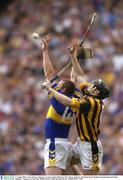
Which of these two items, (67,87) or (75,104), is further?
(67,87)

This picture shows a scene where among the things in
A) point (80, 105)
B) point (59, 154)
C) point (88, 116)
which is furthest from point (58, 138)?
point (80, 105)

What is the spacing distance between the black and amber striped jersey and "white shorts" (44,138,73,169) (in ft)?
1.08

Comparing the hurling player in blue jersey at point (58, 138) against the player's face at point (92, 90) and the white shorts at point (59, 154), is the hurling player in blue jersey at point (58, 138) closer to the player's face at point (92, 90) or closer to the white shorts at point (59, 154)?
the white shorts at point (59, 154)

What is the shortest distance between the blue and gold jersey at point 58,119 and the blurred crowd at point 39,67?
15.6 ft

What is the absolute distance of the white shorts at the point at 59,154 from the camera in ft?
49.4

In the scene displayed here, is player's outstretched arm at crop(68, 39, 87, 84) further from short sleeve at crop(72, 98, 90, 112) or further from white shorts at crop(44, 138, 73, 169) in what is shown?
white shorts at crop(44, 138, 73, 169)

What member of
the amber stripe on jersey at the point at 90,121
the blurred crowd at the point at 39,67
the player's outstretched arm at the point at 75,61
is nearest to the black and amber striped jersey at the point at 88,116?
the amber stripe on jersey at the point at 90,121

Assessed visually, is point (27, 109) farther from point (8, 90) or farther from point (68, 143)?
point (68, 143)

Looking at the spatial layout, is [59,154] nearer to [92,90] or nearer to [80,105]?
[80,105]

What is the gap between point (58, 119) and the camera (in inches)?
596

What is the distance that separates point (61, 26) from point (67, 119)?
32.1 ft

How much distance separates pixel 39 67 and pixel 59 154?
28.4 ft

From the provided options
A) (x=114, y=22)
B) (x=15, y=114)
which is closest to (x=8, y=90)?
(x=15, y=114)

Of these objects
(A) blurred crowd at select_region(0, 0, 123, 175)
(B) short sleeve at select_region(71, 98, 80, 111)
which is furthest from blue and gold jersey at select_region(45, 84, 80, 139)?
(A) blurred crowd at select_region(0, 0, 123, 175)
